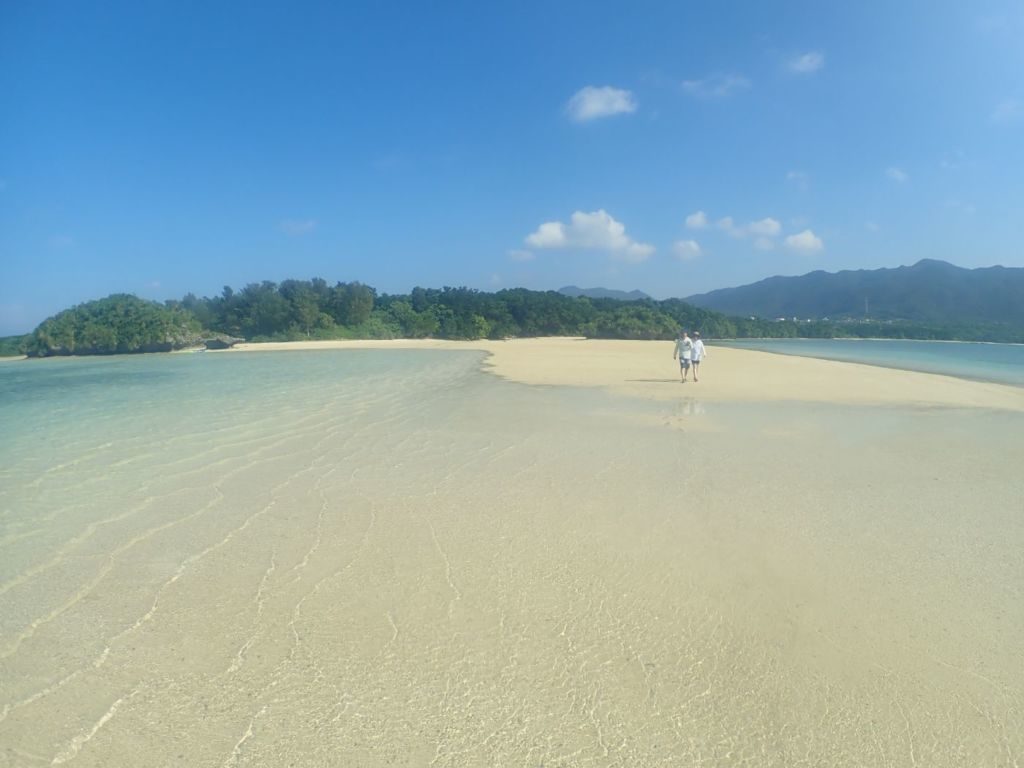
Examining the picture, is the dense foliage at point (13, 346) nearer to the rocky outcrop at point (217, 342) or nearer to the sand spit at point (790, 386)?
the rocky outcrop at point (217, 342)

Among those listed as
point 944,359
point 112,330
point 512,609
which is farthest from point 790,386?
point 112,330

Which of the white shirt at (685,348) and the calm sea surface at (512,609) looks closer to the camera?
the calm sea surface at (512,609)

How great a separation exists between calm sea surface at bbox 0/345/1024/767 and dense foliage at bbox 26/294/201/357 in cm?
5787

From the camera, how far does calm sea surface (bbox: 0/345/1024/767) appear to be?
8.94ft

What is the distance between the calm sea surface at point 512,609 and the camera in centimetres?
272

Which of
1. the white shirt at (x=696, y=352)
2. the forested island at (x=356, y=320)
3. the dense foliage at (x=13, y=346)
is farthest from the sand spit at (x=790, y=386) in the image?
the dense foliage at (x=13, y=346)

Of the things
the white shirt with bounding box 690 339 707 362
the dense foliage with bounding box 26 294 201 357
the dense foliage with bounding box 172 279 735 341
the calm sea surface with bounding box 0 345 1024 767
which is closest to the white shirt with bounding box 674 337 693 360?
the white shirt with bounding box 690 339 707 362

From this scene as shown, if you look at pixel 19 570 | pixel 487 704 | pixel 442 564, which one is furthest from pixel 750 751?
pixel 19 570

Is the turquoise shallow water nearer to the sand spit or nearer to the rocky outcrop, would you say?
the sand spit

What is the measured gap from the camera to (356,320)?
76.9 metres

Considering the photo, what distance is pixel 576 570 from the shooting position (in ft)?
14.8

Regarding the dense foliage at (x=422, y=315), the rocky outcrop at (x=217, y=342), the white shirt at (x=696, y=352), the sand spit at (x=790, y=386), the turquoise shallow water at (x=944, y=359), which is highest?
the dense foliage at (x=422, y=315)

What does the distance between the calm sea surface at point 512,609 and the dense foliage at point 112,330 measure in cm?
5787

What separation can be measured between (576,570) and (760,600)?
1316mm
